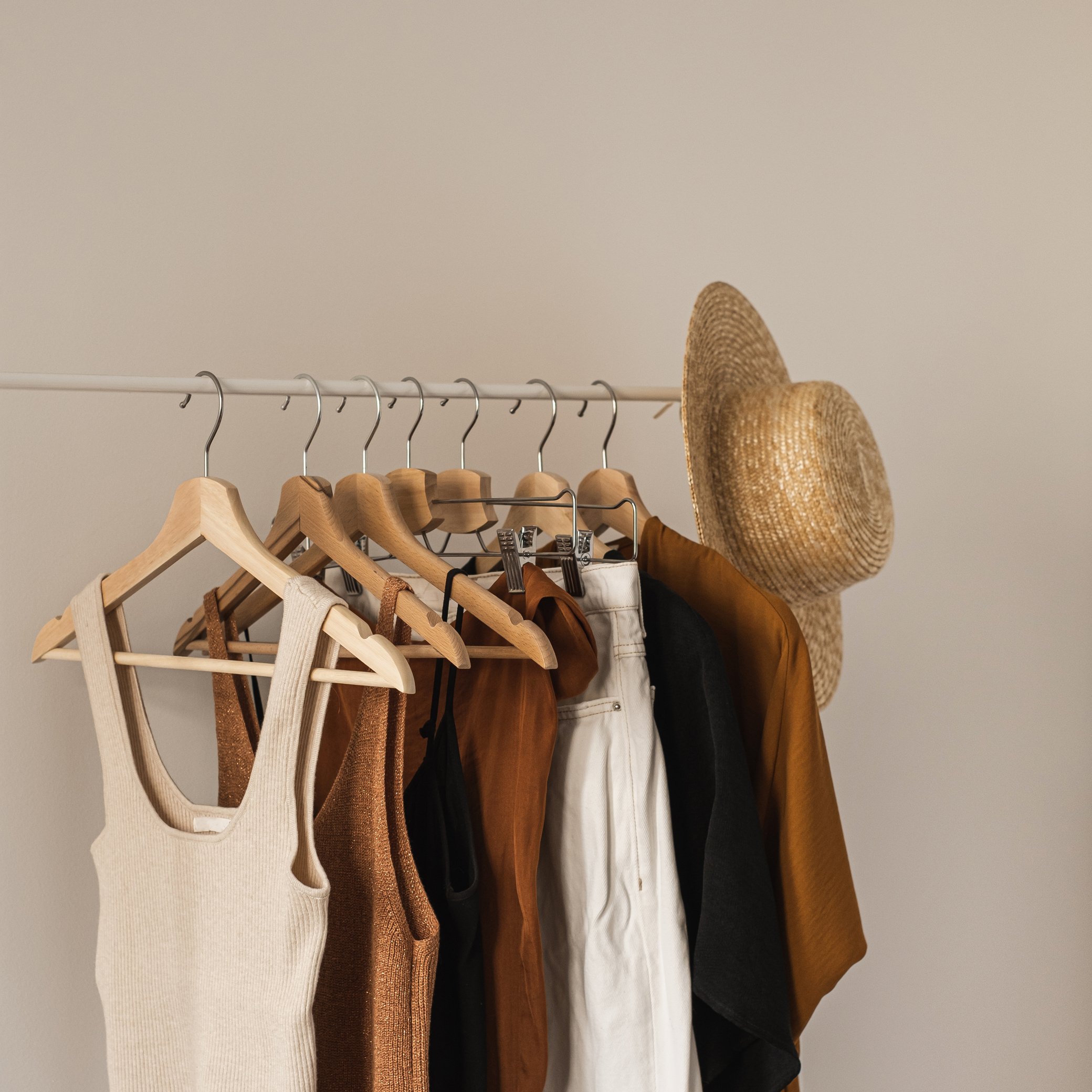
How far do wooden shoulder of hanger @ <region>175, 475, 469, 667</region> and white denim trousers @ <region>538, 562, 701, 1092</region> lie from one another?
17 centimetres

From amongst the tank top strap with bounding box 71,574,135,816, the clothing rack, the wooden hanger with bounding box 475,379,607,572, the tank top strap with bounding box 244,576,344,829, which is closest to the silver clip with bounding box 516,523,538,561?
the wooden hanger with bounding box 475,379,607,572

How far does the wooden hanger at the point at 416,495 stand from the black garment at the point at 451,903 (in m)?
0.14

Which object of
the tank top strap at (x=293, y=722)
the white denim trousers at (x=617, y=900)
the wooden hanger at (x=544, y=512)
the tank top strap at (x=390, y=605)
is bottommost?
the white denim trousers at (x=617, y=900)

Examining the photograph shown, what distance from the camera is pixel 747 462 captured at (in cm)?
112

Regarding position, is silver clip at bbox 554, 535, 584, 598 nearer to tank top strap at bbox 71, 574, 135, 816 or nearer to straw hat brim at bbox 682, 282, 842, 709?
straw hat brim at bbox 682, 282, 842, 709

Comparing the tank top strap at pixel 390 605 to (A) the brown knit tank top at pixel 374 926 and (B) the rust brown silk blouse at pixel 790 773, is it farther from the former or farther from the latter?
(B) the rust brown silk blouse at pixel 790 773

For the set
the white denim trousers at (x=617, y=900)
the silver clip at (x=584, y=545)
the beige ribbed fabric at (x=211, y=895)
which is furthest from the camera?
the silver clip at (x=584, y=545)

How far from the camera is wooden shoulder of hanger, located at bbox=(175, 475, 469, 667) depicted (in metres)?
0.80

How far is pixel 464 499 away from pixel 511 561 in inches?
6.0

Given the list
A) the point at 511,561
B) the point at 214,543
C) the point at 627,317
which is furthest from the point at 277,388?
the point at 627,317

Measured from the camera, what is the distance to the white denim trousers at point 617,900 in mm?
866

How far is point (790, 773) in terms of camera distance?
35.4 inches

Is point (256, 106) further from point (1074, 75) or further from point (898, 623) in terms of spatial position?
point (1074, 75)

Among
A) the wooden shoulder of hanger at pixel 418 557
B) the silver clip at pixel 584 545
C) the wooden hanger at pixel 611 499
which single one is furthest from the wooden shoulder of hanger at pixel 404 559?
the wooden hanger at pixel 611 499
